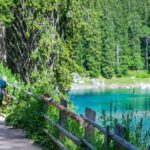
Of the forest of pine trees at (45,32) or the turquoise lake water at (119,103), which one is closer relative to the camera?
the turquoise lake water at (119,103)

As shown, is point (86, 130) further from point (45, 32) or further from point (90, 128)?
point (45, 32)

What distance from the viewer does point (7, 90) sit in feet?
57.7

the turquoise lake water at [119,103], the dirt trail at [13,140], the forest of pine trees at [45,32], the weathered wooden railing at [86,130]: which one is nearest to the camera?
the weathered wooden railing at [86,130]

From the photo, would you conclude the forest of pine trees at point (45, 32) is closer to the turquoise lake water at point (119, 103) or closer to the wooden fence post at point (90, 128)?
the turquoise lake water at point (119, 103)

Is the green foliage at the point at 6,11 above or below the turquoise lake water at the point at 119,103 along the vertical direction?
above

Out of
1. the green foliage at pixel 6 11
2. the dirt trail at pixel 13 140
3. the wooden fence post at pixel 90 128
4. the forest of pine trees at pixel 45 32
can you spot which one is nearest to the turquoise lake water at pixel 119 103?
the wooden fence post at pixel 90 128

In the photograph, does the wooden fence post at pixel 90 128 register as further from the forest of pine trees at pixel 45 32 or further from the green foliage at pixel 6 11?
the green foliage at pixel 6 11

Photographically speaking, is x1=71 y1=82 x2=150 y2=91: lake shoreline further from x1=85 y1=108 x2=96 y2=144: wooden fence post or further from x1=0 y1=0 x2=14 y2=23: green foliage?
x1=85 y1=108 x2=96 y2=144: wooden fence post

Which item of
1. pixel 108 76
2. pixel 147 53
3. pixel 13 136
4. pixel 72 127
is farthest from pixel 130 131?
pixel 147 53

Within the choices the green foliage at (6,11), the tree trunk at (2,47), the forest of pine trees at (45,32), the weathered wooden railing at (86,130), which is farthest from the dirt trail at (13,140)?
the tree trunk at (2,47)

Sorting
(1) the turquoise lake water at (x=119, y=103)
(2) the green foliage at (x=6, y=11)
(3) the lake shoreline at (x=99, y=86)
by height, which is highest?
(2) the green foliage at (x=6, y=11)

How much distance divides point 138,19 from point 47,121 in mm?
132638

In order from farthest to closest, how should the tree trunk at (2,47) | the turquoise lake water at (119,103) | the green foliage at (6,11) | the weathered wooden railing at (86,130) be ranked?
the tree trunk at (2,47) < the green foliage at (6,11) < the turquoise lake water at (119,103) < the weathered wooden railing at (86,130)

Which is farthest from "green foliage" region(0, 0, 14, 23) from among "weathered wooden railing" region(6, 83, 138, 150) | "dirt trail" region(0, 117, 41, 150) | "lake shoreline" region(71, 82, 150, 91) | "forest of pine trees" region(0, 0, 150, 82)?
"lake shoreline" region(71, 82, 150, 91)
